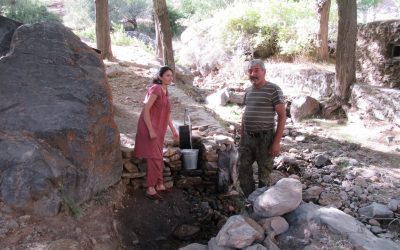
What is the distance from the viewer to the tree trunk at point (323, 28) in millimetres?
10977

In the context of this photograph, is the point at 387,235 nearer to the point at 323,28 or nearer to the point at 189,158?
the point at 189,158

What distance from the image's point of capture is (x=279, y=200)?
346 cm

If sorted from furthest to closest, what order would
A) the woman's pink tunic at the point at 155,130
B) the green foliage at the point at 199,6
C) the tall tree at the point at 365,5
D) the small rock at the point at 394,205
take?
1. the tall tree at the point at 365,5
2. the green foliage at the point at 199,6
3. the small rock at the point at 394,205
4. the woman's pink tunic at the point at 155,130

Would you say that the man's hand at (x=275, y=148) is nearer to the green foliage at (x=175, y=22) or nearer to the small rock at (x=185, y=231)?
the small rock at (x=185, y=231)

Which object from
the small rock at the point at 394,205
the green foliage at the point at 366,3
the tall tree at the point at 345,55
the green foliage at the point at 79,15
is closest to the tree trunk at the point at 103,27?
the tall tree at the point at 345,55

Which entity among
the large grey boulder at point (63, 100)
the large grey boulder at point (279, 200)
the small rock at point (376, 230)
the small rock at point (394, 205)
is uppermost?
the large grey boulder at point (63, 100)

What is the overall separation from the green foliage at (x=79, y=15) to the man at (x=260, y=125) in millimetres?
19488

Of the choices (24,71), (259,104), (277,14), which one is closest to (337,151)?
(259,104)

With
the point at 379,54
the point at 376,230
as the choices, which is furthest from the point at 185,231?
the point at 379,54

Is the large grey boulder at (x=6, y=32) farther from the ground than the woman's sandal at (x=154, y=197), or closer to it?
farther from the ground

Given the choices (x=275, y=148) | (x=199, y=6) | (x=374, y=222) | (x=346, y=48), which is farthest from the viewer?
(x=199, y=6)

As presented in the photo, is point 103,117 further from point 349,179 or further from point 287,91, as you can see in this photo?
point 287,91

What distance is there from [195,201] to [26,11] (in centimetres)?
1934

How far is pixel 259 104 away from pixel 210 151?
1208 millimetres
